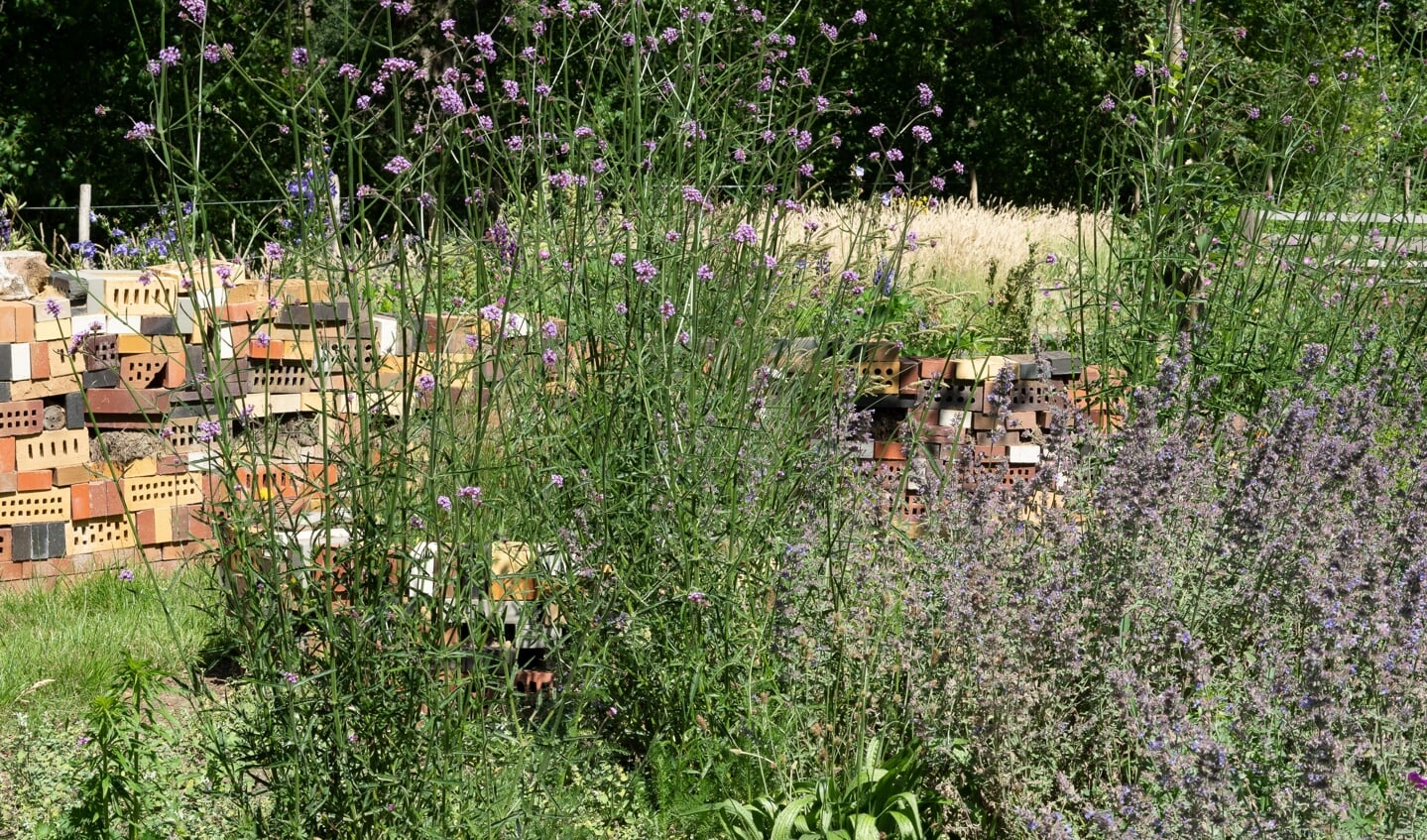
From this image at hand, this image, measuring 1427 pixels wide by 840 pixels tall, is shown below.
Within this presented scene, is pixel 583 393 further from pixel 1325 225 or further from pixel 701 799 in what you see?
pixel 1325 225

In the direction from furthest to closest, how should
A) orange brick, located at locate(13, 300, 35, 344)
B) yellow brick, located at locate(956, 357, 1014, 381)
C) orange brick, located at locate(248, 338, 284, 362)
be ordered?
yellow brick, located at locate(956, 357, 1014, 381)
orange brick, located at locate(248, 338, 284, 362)
orange brick, located at locate(13, 300, 35, 344)

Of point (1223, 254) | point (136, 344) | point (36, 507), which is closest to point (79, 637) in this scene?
point (36, 507)

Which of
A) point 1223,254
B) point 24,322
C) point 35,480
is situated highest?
point 1223,254

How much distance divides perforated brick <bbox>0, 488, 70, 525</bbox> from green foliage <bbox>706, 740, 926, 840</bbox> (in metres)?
3.16

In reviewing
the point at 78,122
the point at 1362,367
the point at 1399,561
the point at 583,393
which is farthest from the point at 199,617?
the point at 78,122

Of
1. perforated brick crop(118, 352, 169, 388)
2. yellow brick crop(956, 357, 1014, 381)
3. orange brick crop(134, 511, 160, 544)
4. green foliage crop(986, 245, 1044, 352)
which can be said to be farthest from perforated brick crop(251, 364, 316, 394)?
green foliage crop(986, 245, 1044, 352)

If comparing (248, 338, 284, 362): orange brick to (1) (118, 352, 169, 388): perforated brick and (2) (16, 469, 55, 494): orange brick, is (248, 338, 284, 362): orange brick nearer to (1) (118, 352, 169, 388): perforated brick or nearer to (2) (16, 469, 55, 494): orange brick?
(1) (118, 352, 169, 388): perforated brick

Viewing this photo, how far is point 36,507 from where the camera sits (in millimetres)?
4945

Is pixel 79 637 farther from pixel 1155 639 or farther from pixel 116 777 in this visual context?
pixel 1155 639

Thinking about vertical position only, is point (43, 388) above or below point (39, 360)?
below

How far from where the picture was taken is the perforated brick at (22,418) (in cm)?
485

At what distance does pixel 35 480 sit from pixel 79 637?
1.02 m

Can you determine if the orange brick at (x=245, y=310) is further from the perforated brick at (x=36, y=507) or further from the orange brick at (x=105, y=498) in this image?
the perforated brick at (x=36, y=507)

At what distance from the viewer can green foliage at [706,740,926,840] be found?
282 cm
